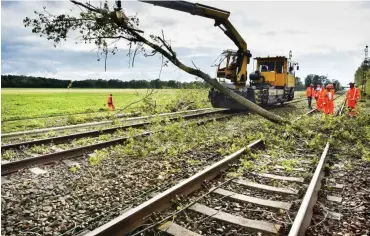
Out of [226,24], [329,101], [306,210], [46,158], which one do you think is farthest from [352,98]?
[46,158]

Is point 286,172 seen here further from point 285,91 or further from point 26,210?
point 285,91

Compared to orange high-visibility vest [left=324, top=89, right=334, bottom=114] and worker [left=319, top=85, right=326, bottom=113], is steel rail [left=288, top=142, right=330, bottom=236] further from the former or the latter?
worker [left=319, top=85, right=326, bottom=113]

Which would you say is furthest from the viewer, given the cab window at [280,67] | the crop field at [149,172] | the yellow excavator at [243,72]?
the cab window at [280,67]

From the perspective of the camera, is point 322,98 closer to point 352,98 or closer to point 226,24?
point 352,98

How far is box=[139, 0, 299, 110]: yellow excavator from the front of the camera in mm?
10800

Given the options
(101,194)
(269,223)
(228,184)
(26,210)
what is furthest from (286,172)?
(26,210)

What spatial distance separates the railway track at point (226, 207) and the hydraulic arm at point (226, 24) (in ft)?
14.7

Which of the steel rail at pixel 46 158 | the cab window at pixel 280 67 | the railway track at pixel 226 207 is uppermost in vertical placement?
the cab window at pixel 280 67

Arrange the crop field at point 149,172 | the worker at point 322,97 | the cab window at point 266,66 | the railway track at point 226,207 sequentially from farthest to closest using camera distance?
the cab window at point 266,66 → the worker at point 322,97 → the crop field at point 149,172 → the railway track at point 226,207

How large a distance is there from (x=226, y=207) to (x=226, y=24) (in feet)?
33.2

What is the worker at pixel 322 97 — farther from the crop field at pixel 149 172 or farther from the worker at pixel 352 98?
the crop field at pixel 149 172

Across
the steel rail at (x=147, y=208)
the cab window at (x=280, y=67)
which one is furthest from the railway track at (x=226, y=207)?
the cab window at (x=280, y=67)

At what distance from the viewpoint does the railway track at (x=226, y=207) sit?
3428 mm

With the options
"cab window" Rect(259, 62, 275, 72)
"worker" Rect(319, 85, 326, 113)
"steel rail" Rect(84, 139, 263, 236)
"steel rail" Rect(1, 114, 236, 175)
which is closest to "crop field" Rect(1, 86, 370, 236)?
"steel rail" Rect(1, 114, 236, 175)
